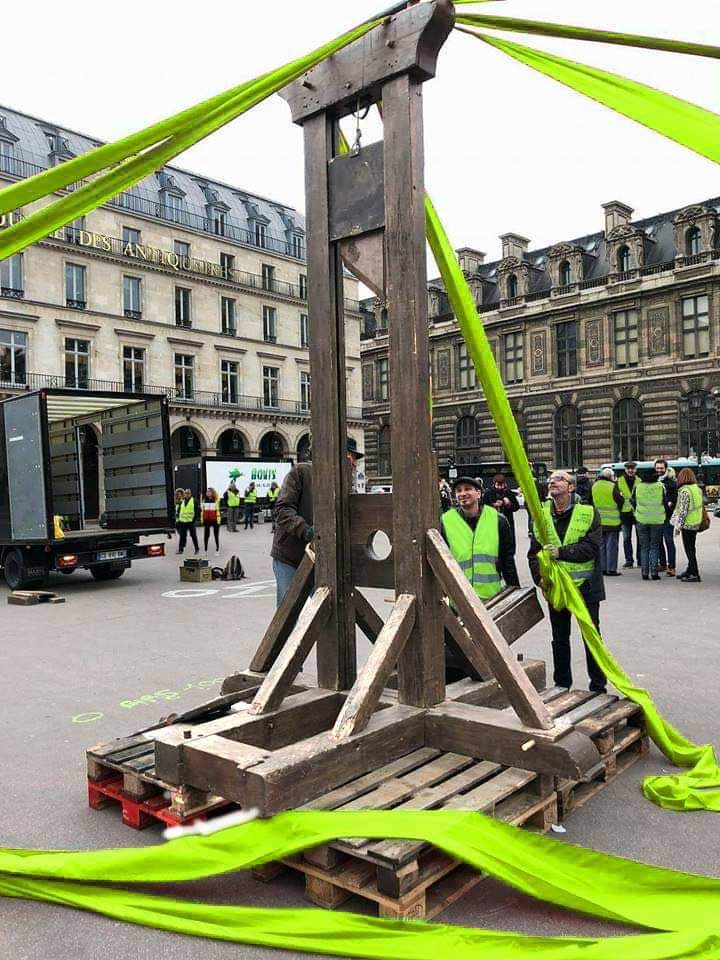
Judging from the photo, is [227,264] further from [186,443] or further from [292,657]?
[292,657]

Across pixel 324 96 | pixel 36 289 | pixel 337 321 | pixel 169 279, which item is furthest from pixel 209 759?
pixel 169 279

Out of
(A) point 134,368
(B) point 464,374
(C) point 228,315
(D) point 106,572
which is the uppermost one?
(C) point 228,315

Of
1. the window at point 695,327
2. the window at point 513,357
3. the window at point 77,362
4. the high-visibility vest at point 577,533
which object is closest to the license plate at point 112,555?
the high-visibility vest at point 577,533

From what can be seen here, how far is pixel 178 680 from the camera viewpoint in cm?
711

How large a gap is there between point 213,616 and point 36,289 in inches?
1313

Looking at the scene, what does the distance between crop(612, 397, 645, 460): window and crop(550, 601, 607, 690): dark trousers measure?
41.8 m

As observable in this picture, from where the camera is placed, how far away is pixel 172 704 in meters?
6.34

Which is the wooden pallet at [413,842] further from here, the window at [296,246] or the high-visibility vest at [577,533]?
the window at [296,246]

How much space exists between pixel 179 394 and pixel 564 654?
40.2 m

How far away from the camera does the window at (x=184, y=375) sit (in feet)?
145

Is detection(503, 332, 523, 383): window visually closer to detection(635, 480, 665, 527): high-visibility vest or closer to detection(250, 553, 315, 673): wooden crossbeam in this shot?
detection(635, 480, 665, 527): high-visibility vest

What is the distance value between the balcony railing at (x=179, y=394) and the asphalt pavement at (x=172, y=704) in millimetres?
25128

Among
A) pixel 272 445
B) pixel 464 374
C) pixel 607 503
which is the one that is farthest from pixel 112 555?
pixel 464 374

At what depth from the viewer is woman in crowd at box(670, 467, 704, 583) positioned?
1248 cm
